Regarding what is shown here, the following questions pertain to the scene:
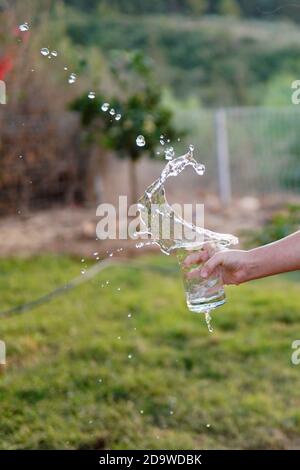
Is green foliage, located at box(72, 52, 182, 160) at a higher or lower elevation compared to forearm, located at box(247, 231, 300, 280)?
higher

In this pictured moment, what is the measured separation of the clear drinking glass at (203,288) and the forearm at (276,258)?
0.33ft

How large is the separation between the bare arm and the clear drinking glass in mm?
15

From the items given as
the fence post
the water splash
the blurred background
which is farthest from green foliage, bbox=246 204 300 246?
the fence post

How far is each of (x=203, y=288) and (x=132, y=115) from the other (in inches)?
201

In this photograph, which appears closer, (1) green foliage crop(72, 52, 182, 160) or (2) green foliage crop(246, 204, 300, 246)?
(2) green foliage crop(246, 204, 300, 246)

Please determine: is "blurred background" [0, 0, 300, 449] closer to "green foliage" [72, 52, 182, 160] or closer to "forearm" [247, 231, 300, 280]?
"green foliage" [72, 52, 182, 160]

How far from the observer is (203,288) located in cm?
207

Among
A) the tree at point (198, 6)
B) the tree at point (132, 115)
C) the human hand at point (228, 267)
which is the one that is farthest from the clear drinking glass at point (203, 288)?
the tree at point (198, 6)

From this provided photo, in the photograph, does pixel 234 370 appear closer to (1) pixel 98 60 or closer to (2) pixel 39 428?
(2) pixel 39 428

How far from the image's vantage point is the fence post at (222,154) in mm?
9453

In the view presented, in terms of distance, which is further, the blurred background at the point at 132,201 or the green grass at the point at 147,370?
the blurred background at the point at 132,201

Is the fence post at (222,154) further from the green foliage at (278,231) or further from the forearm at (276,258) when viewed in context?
the forearm at (276,258)

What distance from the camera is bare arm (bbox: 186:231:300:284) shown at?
1.92 meters

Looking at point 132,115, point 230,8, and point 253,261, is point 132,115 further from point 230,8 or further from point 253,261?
point 230,8
